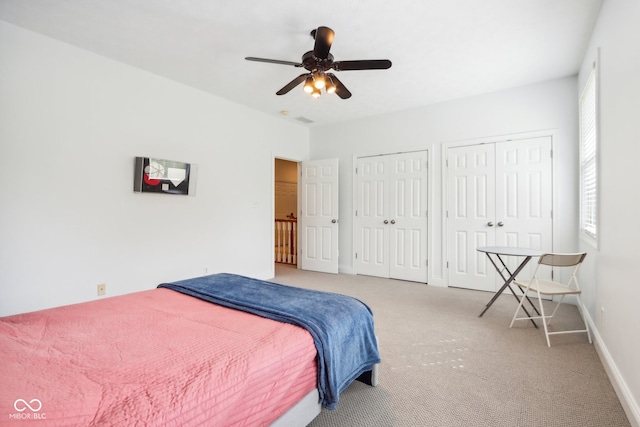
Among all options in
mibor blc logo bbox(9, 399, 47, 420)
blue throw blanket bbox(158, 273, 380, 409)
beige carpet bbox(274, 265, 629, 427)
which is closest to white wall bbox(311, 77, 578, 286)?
beige carpet bbox(274, 265, 629, 427)

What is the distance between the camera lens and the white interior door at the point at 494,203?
387 cm

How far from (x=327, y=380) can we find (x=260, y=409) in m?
0.40

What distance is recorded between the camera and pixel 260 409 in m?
1.19

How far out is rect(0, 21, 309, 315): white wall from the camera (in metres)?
2.60

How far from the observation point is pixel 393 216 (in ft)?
16.3

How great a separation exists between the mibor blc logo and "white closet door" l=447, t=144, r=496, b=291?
4.51 m

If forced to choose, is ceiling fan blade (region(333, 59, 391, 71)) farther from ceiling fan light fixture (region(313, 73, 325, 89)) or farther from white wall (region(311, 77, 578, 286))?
white wall (region(311, 77, 578, 286))

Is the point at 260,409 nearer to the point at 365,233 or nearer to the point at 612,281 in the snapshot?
the point at 612,281

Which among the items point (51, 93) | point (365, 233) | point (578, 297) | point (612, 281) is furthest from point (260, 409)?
point (365, 233)

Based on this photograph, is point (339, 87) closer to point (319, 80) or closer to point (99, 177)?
point (319, 80)

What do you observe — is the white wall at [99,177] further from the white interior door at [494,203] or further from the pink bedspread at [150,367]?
the white interior door at [494,203]

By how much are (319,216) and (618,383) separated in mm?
4253

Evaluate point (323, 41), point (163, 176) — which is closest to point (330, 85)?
point (323, 41)

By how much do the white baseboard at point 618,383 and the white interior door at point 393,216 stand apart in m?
2.41
